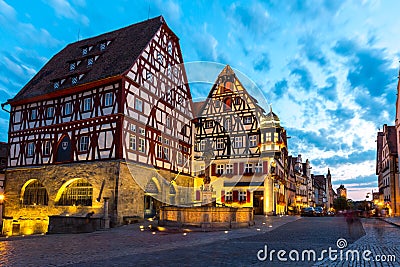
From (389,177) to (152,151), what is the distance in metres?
30.2

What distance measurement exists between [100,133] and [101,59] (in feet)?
23.2

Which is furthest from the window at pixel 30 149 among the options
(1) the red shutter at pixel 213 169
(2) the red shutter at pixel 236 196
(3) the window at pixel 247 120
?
(3) the window at pixel 247 120

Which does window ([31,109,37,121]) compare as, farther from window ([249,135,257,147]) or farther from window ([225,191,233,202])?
window ([249,135,257,147])

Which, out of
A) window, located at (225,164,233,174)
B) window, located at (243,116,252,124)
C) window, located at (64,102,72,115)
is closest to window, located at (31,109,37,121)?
window, located at (64,102,72,115)

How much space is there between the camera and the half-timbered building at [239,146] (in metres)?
38.1

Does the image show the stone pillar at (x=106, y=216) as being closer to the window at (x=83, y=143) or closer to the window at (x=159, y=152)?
the window at (x=83, y=143)

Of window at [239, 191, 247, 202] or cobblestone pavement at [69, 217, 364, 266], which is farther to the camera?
window at [239, 191, 247, 202]

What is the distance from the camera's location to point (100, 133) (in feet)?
86.6

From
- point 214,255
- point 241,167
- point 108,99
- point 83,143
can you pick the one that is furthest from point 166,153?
point 214,255

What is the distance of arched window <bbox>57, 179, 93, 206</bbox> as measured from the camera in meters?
26.2

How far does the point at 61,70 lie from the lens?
105 ft

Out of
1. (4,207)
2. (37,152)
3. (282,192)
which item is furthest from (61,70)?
(282,192)

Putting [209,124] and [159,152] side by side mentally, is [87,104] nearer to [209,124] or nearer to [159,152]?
[159,152]

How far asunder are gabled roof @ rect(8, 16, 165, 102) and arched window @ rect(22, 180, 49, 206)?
24.1 ft
